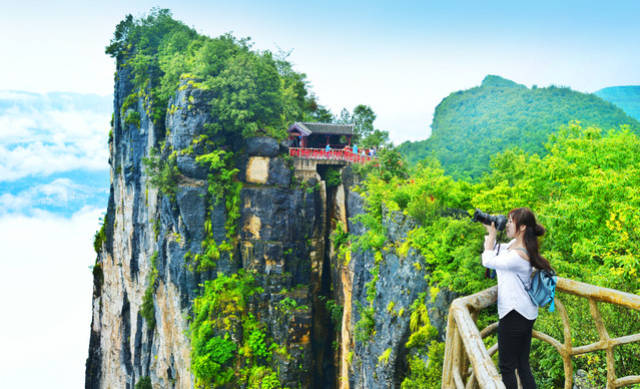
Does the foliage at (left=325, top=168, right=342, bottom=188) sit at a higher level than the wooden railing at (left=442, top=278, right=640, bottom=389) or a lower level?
higher

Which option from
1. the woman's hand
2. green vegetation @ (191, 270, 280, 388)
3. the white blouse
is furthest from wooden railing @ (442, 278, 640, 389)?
green vegetation @ (191, 270, 280, 388)

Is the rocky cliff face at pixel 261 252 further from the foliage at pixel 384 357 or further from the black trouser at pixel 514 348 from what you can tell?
the black trouser at pixel 514 348

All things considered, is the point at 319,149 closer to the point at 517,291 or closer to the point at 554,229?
the point at 554,229

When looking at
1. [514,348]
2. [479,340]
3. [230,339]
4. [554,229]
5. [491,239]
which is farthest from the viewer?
[230,339]

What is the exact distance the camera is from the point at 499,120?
38.4 meters

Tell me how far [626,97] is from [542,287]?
4825 cm

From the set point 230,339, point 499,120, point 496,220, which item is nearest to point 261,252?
point 230,339

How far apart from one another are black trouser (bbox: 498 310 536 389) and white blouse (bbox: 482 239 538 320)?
0.08 metres

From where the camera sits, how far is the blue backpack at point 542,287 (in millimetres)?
2941

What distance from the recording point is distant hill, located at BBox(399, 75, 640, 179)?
99.0 ft

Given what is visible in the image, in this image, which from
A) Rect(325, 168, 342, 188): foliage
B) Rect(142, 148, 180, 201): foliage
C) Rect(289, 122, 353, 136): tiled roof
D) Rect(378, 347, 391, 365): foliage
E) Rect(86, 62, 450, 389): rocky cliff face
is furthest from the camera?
Rect(289, 122, 353, 136): tiled roof

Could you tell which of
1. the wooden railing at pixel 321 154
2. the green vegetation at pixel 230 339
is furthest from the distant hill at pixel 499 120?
the green vegetation at pixel 230 339

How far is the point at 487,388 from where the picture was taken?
2.07m

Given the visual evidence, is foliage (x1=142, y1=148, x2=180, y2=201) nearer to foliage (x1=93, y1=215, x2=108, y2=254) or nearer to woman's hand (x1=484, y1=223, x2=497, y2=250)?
foliage (x1=93, y1=215, x2=108, y2=254)
